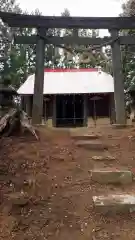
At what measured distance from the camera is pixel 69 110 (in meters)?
23.3

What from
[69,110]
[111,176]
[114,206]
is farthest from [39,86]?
[69,110]

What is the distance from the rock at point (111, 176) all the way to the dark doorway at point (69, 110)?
1635 centimetres

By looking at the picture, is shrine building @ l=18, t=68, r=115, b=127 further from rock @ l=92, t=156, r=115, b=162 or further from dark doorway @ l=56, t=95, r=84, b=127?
rock @ l=92, t=156, r=115, b=162

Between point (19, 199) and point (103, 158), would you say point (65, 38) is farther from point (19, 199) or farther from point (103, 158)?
point (19, 199)

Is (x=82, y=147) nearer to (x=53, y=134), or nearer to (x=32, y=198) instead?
(x=53, y=134)

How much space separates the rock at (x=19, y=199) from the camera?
194 inches

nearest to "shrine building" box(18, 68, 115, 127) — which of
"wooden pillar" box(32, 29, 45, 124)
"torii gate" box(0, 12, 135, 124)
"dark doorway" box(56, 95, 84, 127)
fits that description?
"dark doorway" box(56, 95, 84, 127)

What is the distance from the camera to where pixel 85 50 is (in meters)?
11.2

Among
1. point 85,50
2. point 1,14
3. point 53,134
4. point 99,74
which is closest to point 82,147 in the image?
point 53,134

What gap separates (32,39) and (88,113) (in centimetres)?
1187

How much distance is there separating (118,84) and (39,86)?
9.01ft

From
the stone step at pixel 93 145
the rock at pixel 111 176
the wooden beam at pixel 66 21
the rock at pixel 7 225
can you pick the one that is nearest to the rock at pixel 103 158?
the stone step at pixel 93 145

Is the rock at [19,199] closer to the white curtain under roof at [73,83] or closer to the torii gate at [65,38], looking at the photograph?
the torii gate at [65,38]

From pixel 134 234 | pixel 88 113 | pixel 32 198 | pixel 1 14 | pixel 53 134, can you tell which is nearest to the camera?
pixel 134 234
